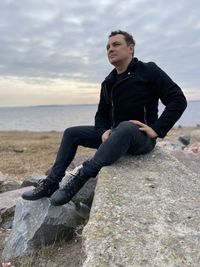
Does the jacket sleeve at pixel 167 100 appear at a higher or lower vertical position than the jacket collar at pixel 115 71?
lower

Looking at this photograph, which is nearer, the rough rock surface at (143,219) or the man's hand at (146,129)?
the rough rock surface at (143,219)

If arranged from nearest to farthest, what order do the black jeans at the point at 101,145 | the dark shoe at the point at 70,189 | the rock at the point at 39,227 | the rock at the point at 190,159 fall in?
1. the black jeans at the point at 101,145
2. the dark shoe at the point at 70,189
3. the rock at the point at 39,227
4. the rock at the point at 190,159

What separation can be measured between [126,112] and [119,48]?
0.79 meters

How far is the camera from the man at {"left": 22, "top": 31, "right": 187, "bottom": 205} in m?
5.05

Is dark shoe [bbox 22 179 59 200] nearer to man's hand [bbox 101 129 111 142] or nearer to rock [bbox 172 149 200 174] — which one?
man's hand [bbox 101 129 111 142]

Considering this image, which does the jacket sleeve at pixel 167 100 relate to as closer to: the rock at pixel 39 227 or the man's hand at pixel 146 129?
the man's hand at pixel 146 129

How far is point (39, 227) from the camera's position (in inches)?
204

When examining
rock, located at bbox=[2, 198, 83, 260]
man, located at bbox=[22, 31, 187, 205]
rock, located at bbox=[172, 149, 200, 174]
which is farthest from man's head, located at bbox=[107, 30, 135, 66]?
rock, located at bbox=[172, 149, 200, 174]

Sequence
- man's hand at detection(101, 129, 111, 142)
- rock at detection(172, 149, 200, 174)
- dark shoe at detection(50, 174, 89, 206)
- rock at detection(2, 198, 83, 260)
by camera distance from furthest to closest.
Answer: rock at detection(172, 149, 200, 174) < man's hand at detection(101, 129, 111, 142) < rock at detection(2, 198, 83, 260) < dark shoe at detection(50, 174, 89, 206)

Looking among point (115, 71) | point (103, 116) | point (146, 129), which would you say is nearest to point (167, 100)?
point (146, 129)

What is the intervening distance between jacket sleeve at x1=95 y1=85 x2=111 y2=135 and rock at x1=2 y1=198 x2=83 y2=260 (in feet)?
3.63

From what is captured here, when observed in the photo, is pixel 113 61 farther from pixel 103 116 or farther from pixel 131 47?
pixel 103 116

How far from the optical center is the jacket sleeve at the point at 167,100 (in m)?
5.14

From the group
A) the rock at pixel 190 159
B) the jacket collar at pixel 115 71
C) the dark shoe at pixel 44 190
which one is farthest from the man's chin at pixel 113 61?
the rock at pixel 190 159
